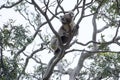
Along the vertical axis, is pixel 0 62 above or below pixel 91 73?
above

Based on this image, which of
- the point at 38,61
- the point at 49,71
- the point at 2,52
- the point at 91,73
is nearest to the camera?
the point at 49,71

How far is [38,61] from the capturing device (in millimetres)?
10805

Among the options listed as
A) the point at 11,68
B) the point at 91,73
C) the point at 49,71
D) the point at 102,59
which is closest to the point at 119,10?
the point at 49,71

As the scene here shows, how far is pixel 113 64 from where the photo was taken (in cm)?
1045

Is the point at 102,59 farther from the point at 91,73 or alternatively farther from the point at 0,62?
the point at 0,62

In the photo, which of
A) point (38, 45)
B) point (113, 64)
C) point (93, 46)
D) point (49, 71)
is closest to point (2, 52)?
point (49, 71)

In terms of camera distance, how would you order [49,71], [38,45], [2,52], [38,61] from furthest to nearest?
[38,61] → [38,45] → [2,52] → [49,71]

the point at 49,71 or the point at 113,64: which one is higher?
the point at 49,71

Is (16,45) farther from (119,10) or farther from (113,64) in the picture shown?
(113,64)

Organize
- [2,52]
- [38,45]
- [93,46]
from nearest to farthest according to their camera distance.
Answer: [2,52] → [38,45] → [93,46]

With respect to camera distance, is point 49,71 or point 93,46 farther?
point 93,46

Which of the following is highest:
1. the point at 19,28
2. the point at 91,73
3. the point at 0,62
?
the point at 19,28

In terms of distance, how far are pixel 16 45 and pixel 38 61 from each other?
3.30 metres

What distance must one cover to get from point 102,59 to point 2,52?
4581 mm
